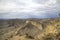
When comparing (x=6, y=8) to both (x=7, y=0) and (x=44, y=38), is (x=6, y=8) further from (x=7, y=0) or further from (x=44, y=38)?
(x=44, y=38)

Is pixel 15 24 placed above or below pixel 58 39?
above

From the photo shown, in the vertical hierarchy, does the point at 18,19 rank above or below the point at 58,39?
above

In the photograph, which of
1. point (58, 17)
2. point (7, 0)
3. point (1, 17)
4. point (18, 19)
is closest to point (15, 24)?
point (18, 19)

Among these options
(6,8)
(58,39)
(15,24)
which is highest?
(6,8)

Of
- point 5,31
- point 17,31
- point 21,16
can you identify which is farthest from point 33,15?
point 5,31

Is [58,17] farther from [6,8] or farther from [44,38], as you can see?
[6,8]

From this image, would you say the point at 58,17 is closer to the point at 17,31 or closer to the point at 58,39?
the point at 58,39
